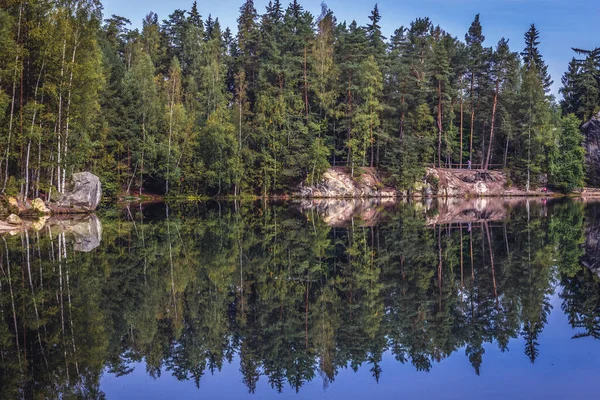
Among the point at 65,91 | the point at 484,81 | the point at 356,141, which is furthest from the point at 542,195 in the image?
the point at 65,91

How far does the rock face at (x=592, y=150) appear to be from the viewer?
6838 centimetres

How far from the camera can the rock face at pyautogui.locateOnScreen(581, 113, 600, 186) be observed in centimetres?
6838

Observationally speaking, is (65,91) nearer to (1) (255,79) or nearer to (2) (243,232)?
(2) (243,232)

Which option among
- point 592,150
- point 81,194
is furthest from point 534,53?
point 81,194

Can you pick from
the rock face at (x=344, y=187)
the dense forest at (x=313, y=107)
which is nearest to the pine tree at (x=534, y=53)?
the dense forest at (x=313, y=107)

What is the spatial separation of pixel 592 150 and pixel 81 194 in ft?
200

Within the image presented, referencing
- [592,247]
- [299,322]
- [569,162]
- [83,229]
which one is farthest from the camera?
[569,162]

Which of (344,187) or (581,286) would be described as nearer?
(581,286)

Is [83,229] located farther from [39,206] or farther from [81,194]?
[81,194]

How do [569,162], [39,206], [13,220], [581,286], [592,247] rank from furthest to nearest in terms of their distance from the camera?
[569,162] → [39,206] → [13,220] → [592,247] → [581,286]

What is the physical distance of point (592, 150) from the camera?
68438 mm

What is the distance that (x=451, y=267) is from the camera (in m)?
15.2

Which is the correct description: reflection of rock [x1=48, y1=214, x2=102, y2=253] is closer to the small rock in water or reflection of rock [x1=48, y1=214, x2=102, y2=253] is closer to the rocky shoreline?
the small rock in water

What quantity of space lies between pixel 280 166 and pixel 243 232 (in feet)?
117
